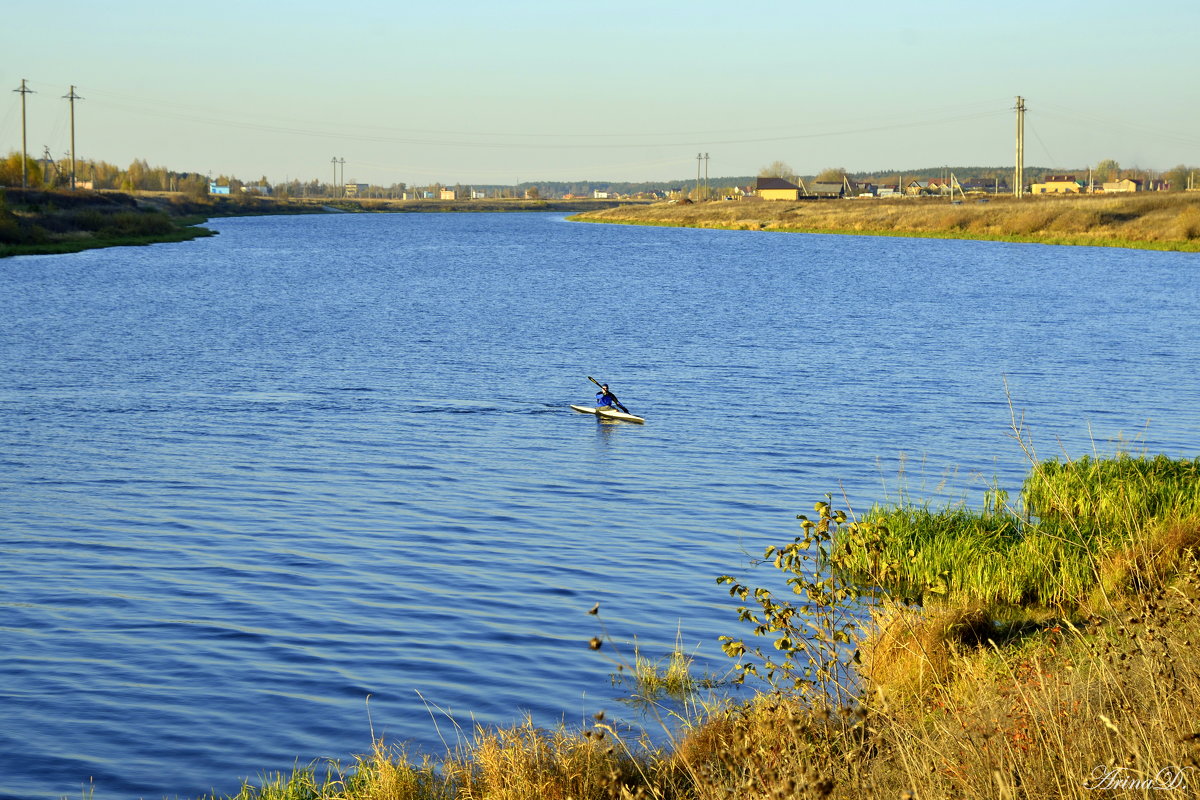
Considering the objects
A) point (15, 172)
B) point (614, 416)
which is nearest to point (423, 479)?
point (614, 416)

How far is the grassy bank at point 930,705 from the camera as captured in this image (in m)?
6.53

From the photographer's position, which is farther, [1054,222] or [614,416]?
[1054,222]

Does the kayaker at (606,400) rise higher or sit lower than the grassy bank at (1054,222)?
lower

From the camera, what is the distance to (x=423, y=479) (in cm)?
2338

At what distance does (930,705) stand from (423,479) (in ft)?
47.5

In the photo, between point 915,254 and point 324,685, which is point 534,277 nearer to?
point 915,254

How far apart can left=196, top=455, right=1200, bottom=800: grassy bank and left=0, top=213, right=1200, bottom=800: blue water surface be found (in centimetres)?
163

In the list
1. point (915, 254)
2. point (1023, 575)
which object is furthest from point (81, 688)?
point (915, 254)

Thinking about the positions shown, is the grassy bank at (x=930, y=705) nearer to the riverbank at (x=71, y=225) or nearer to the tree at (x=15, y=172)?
the riverbank at (x=71, y=225)

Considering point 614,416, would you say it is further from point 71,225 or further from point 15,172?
point 15,172

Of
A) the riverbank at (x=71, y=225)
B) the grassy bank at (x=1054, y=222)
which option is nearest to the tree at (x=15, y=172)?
the riverbank at (x=71, y=225)

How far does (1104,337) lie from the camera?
47.7m

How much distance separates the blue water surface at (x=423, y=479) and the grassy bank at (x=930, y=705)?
5.34ft

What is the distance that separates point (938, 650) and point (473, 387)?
82.4 ft
